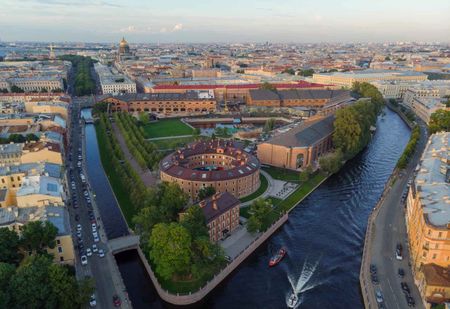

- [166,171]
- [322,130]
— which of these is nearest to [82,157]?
[166,171]

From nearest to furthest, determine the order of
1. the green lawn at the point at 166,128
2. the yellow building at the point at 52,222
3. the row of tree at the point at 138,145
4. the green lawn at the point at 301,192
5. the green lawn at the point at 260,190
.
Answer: the yellow building at the point at 52,222, the green lawn at the point at 301,192, the green lawn at the point at 260,190, the row of tree at the point at 138,145, the green lawn at the point at 166,128

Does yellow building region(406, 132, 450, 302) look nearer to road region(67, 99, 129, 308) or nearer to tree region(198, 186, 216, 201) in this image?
tree region(198, 186, 216, 201)

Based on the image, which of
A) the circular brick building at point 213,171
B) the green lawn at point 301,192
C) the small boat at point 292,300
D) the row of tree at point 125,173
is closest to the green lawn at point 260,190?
the circular brick building at point 213,171

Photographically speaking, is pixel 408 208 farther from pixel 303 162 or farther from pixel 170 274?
pixel 170 274

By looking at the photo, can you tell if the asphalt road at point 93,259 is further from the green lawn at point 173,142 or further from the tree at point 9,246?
the green lawn at point 173,142

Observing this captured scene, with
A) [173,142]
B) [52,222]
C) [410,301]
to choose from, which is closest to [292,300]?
[410,301]

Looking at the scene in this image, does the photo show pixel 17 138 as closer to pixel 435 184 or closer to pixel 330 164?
pixel 330 164
